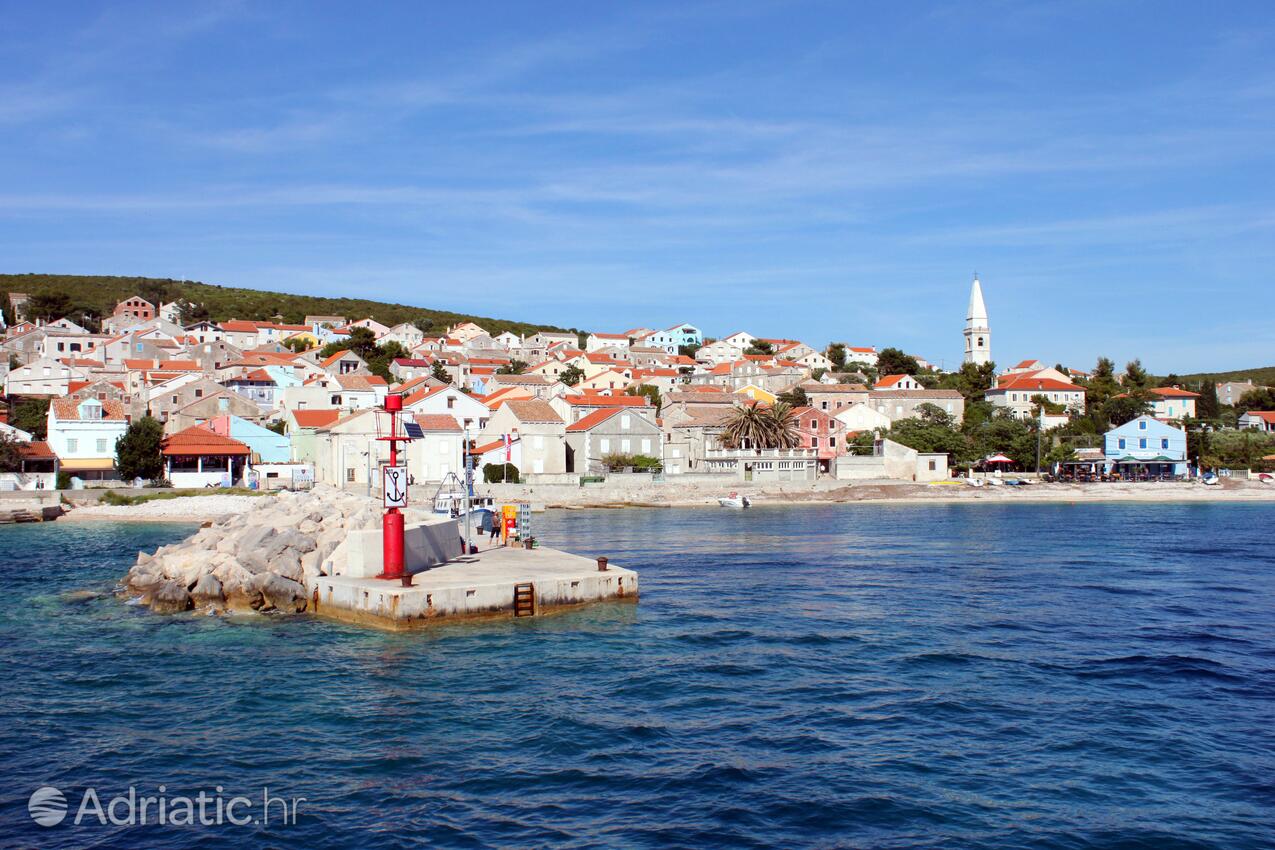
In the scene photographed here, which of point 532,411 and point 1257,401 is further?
point 1257,401

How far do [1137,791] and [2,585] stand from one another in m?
30.1

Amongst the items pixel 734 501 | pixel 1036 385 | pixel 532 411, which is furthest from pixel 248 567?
→ pixel 1036 385

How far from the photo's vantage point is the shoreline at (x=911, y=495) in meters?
60.8

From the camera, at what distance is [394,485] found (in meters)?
22.2

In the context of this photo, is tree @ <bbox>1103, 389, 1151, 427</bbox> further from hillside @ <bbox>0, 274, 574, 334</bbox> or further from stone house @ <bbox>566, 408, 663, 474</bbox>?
hillside @ <bbox>0, 274, 574, 334</bbox>

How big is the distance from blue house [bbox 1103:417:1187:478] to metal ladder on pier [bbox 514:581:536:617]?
2861 inches

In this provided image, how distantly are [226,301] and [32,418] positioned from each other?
320 feet

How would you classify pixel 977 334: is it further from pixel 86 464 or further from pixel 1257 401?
pixel 86 464

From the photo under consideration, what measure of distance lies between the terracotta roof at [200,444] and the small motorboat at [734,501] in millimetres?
30146

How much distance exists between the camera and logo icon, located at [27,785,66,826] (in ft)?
38.2

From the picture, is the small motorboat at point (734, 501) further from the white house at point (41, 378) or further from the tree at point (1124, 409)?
the white house at point (41, 378)

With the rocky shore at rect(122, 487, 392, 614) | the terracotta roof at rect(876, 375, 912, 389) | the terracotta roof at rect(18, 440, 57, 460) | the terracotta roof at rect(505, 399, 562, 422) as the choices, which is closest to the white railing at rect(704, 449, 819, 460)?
the terracotta roof at rect(505, 399, 562, 422)

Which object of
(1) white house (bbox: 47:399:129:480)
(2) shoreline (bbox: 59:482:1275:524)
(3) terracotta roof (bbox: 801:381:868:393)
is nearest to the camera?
(1) white house (bbox: 47:399:129:480)

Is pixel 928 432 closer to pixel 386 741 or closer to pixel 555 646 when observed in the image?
pixel 555 646
